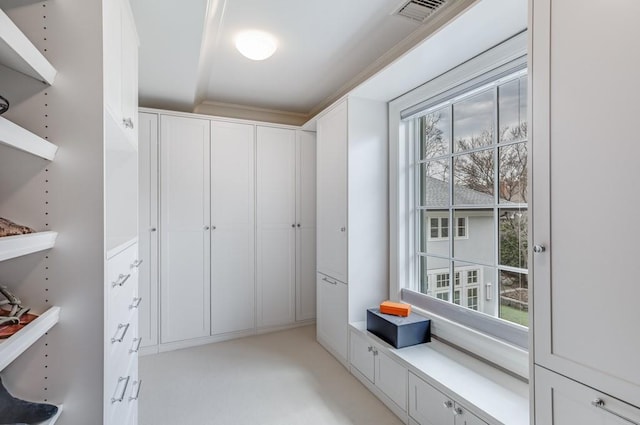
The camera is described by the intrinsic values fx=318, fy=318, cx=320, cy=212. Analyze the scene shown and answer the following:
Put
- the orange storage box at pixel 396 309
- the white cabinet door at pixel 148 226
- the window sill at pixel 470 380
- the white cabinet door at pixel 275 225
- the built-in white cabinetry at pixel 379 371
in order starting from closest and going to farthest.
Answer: the window sill at pixel 470 380 < the built-in white cabinetry at pixel 379 371 < the orange storage box at pixel 396 309 < the white cabinet door at pixel 148 226 < the white cabinet door at pixel 275 225

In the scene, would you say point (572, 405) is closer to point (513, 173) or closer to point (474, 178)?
point (513, 173)

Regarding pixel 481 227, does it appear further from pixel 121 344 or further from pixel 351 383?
pixel 121 344

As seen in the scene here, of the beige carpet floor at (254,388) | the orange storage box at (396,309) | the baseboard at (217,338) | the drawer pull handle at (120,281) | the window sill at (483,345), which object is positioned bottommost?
the beige carpet floor at (254,388)

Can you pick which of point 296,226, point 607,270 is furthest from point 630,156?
point 296,226

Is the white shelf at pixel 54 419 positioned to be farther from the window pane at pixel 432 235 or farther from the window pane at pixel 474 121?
the window pane at pixel 474 121

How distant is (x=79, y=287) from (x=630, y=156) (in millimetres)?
1772

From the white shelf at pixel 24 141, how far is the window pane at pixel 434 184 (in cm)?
218

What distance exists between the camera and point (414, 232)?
102 inches

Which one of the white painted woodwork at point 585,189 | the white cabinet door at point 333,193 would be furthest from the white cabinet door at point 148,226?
the white painted woodwork at point 585,189

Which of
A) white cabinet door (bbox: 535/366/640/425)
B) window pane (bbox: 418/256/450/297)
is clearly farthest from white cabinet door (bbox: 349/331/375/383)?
white cabinet door (bbox: 535/366/640/425)

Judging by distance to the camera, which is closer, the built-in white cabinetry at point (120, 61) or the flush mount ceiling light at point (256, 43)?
the built-in white cabinetry at point (120, 61)

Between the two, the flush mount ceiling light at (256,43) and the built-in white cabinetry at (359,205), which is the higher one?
the flush mount ceiling light at (256,43)

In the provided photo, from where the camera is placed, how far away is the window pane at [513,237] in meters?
1.76

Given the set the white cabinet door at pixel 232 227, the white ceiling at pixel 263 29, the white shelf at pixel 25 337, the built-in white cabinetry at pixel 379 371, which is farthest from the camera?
the white cabinet door at pixel 232 227
